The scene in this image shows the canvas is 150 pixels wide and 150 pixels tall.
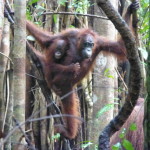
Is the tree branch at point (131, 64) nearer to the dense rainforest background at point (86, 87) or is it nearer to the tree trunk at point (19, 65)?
the dense rainforest background at point (86, 87)

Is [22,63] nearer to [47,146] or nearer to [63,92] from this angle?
[63,92]

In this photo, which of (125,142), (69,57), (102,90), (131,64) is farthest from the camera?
(69,57)

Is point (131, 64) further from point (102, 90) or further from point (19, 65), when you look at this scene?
point (102, 90)

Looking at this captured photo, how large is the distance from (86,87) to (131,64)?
2.49 m

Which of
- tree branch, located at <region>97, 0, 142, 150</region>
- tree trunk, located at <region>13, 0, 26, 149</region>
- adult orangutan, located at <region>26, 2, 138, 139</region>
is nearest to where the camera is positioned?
tree branch, located at <region>97, 0, 142, 150</region>

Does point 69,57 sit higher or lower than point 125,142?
higher

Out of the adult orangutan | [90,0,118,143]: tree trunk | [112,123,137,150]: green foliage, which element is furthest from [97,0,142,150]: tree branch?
the adult orangutan

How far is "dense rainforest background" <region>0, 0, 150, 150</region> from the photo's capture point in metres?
1.89

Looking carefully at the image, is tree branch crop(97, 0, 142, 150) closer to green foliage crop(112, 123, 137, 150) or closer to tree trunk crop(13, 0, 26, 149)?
green foliage crop(112, 123, 137, 150)

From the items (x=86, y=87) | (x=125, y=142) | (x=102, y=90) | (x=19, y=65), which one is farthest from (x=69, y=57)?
(x=125, y=142)

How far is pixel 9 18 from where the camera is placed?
331 cm

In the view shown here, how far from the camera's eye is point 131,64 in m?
1.95

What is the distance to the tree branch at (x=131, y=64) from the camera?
180 cm

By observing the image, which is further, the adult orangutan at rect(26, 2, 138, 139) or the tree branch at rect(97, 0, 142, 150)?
the adult orangutan at rect(26, 2, 138, 139)
